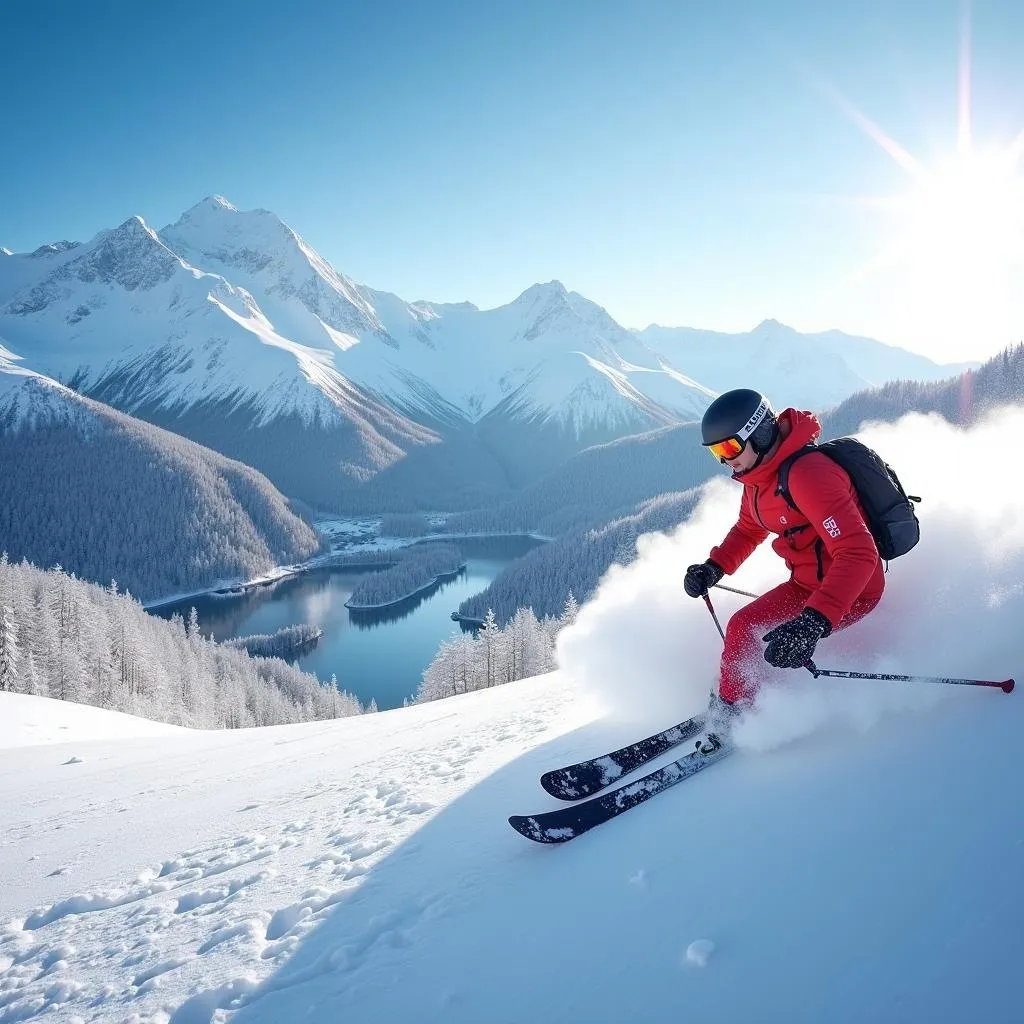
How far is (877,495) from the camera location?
432 cm

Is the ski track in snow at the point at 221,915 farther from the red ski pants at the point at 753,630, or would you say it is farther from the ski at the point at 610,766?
the red ski pants at the point at 753,630

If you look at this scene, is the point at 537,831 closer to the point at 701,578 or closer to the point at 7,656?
the point at 701,578

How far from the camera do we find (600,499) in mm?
188625

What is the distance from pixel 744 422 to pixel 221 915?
5.12 metres

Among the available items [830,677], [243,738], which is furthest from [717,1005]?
[243,738]

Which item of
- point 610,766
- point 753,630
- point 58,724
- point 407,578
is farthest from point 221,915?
point 407,578

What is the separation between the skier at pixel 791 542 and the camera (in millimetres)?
4016

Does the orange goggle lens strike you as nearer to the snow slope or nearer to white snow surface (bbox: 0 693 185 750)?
the snow slope

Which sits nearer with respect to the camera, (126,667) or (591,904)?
(591,904)

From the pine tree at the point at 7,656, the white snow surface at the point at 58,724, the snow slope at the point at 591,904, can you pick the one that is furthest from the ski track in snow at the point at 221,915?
the pine tree at the point at 7,656

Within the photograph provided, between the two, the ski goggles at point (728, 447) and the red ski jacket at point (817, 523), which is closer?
the red ski jacket at point (817, 523)

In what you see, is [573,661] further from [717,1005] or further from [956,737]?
[717,1005]

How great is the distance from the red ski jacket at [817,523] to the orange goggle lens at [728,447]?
0.23 m

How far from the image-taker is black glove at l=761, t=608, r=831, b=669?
3.96 m
